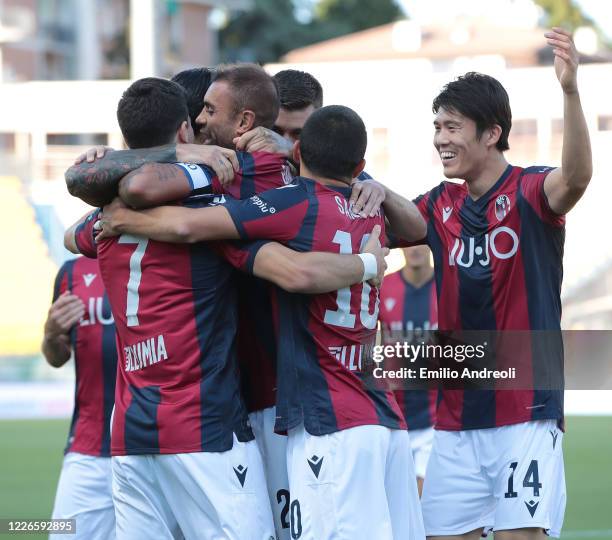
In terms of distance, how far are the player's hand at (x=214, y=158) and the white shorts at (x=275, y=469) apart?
41.4 inches

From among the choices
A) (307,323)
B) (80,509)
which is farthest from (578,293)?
(307,323)

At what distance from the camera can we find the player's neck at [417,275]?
30.9ft

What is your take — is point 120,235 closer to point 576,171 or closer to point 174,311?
point 174,311

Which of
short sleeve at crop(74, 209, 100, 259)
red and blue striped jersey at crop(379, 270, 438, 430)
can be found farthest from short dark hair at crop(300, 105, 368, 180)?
red and blue striped jersey at crop(379, 270, 438, 430)

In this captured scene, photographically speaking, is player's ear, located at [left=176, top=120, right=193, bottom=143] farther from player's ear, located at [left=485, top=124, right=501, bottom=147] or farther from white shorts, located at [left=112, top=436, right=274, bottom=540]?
player's ear, located at [left=485, top=124, right=501, bottom=147]

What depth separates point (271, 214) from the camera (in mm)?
4539

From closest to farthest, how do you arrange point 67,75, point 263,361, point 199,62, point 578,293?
point 263,361 < point 578,293 < point 67,75 < point 199,62

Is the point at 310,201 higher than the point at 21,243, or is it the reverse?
the point at 21,243

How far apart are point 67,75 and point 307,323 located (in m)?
48.6

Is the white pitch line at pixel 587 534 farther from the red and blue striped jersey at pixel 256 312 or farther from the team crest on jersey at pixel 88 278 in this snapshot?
the red and blue striped jersey at pixel 256 312

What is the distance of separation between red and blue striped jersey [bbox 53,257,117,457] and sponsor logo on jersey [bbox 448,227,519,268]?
2162mm

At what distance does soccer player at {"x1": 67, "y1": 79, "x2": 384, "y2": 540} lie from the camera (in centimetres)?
454

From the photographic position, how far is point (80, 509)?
6578 millimetres

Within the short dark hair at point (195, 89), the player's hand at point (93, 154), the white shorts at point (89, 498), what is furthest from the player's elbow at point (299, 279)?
the white shorts at point (89, 498)
